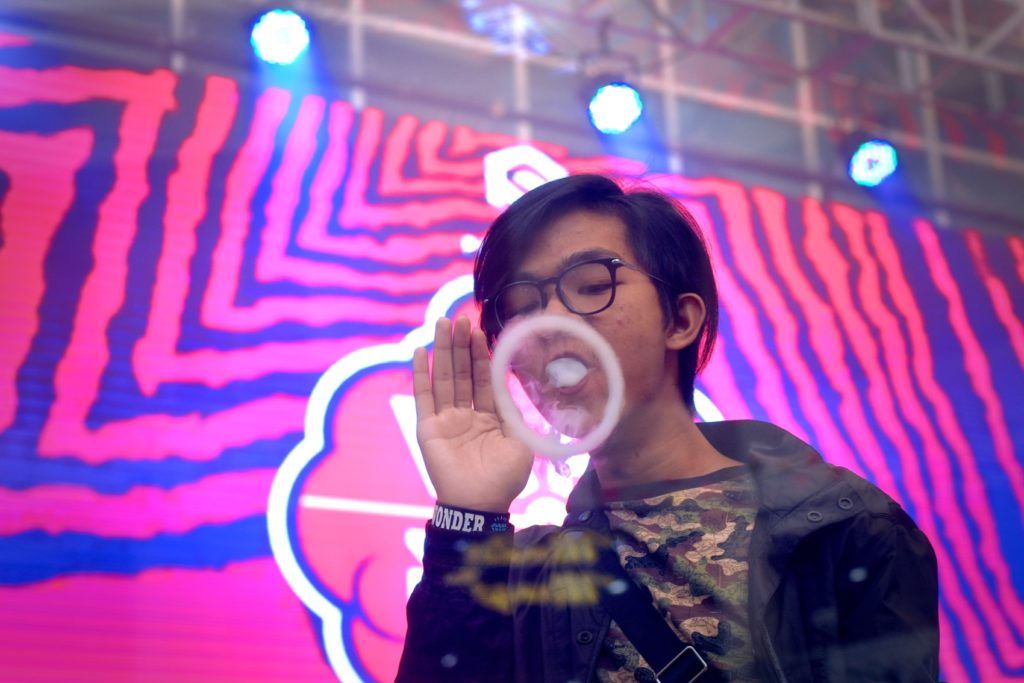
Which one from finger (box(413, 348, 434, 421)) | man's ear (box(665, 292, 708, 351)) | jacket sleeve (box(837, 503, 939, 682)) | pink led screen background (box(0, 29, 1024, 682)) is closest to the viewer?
jacket sleeve (box(837, 503, 939, 682))

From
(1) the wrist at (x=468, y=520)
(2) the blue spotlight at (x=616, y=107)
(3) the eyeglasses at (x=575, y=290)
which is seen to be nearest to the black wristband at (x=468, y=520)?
(1) the wrist at (x=468, y=520)

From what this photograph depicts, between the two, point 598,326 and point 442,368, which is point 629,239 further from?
point 442,368

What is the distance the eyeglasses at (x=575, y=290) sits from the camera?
1124 mm

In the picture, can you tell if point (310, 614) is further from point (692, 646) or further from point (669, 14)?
point (669, 14)

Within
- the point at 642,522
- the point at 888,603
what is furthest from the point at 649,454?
the point at 888,603

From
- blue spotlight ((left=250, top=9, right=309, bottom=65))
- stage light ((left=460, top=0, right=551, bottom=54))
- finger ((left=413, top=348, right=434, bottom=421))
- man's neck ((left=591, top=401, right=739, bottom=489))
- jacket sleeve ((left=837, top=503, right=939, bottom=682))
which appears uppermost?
stage light ((left=460, top=0, right=551, bottom=54))

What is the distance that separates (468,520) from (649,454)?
0.23m

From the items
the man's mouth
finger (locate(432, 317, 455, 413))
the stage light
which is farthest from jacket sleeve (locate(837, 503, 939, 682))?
the stage light

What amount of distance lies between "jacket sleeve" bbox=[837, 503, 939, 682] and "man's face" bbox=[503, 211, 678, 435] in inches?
10.7

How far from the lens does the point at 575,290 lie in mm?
1130

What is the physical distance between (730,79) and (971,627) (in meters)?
2.49

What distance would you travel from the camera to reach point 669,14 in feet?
13.7

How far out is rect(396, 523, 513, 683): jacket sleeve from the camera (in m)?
1.00

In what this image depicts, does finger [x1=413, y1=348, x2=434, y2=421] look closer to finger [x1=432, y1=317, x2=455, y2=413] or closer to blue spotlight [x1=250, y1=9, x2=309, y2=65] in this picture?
finger [x1=432, y1=317, x2=455, y2=413]
